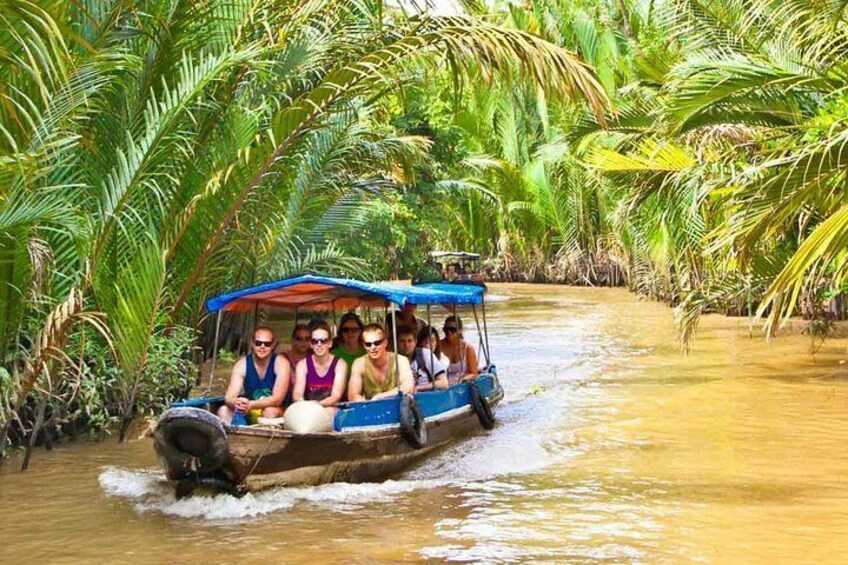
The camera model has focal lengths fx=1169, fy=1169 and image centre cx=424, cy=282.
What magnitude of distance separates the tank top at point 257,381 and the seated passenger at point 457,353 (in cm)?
356

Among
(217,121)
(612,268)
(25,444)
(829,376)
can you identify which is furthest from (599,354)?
(612,268)

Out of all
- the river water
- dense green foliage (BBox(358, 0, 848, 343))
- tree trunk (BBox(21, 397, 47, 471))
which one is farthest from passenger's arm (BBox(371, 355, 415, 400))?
tree trunk (BBox(21, 397, 47, 471))

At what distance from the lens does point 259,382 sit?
1002cm

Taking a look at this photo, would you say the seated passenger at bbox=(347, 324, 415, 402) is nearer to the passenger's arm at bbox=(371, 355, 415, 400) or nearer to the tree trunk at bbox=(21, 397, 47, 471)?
the passenger's arm at bbox=(371, 355, 415, 400)

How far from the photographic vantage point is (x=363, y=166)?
15.8 meters

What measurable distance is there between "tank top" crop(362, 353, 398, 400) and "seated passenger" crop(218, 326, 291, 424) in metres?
0.77

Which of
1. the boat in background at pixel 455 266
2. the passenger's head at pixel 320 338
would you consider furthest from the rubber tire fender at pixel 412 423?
the boat in background at pixel 455 266

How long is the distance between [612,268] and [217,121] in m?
29.6

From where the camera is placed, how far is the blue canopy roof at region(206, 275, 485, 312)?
1005cm

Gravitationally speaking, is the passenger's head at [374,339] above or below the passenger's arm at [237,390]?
above

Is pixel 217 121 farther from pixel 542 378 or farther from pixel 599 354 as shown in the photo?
pixel 599 354

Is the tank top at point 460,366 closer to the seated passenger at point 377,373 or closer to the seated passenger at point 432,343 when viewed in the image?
the seated passenger at point 432,343

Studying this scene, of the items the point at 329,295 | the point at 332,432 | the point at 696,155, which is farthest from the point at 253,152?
the point at 696,155

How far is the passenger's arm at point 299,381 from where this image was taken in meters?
9.92
